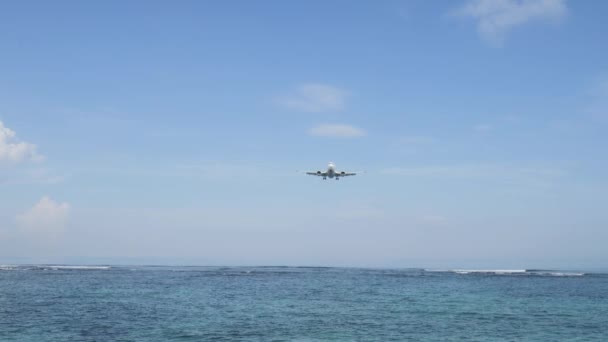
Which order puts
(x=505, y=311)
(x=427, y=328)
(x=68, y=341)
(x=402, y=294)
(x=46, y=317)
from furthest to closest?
(x=402, y=294) → (x=505, y=311) → (x=46, y=317) → (x=427, y=328) → (x=68, y=341)

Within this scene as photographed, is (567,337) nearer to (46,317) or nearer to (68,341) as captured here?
(68,341)

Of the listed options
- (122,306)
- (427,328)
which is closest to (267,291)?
(122,306)

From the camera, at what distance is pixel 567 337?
5272 centimetres

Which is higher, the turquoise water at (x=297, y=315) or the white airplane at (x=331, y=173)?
the white airplane at (x=331, y=173)

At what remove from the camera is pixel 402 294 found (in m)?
95.5

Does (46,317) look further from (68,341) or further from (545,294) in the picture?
(545,294)

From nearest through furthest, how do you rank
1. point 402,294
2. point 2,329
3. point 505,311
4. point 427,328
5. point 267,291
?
1. point 2,329
2. point 427,328
3. point 505,311
4. point 402,294
5. point 267,291

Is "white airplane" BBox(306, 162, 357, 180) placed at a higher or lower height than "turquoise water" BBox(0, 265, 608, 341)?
higher

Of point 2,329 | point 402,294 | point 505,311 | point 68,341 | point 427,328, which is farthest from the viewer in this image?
point 402,294

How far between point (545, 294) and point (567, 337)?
1972 inches

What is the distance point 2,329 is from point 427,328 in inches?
1662

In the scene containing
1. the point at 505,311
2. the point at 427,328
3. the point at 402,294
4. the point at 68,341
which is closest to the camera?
the point at 68,341

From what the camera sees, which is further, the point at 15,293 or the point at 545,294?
the point at 545,294

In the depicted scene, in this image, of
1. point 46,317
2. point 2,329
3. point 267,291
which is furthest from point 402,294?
point 2,329
